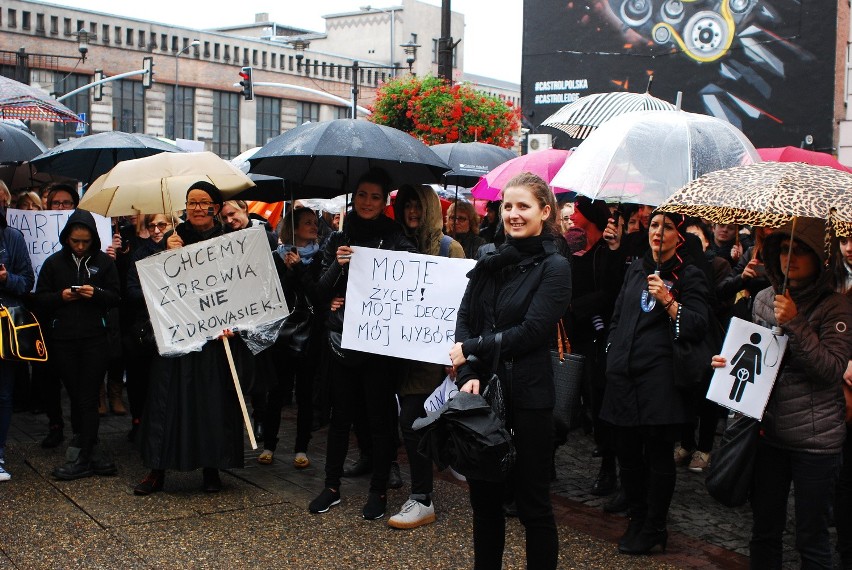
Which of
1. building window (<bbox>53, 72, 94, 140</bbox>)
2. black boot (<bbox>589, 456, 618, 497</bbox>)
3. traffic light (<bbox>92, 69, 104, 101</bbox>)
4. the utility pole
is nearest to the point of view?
black boot (<bbox>589, 456, 618, 497</bbox>)

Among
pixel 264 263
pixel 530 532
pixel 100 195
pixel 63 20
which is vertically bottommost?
pixel 530 532

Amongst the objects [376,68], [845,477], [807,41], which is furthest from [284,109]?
[845,477]

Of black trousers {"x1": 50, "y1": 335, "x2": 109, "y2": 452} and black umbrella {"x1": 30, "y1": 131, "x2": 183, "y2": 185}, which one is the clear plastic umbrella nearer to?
black trousers {"x1": 50, "y1": 335, "x2": 109, "y2": 452}

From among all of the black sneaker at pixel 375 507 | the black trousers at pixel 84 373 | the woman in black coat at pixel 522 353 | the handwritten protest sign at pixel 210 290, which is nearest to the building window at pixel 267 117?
the black trousers at pixel 84 373

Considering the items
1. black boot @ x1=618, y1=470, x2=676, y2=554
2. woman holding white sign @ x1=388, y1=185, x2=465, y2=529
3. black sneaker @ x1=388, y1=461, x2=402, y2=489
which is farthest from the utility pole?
black boot @ x1=618, y1=470, x2=676, y2=554

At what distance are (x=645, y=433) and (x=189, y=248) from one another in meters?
3.12

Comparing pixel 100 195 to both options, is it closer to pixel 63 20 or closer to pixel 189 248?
pixel 189 248

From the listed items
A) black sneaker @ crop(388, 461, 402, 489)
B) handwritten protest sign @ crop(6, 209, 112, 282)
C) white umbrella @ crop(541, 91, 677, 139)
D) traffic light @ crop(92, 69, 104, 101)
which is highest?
traffic light @ crop(92, 69, 104, 101)

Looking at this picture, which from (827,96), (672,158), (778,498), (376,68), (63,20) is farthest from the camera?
(376,68)

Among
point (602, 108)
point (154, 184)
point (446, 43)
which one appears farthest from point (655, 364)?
point (446, 43)

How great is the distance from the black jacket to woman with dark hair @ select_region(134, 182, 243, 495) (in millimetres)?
704

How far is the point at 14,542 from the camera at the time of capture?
17.4 feet

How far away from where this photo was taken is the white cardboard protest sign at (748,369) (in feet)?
14.5

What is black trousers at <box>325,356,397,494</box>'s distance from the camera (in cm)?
592
